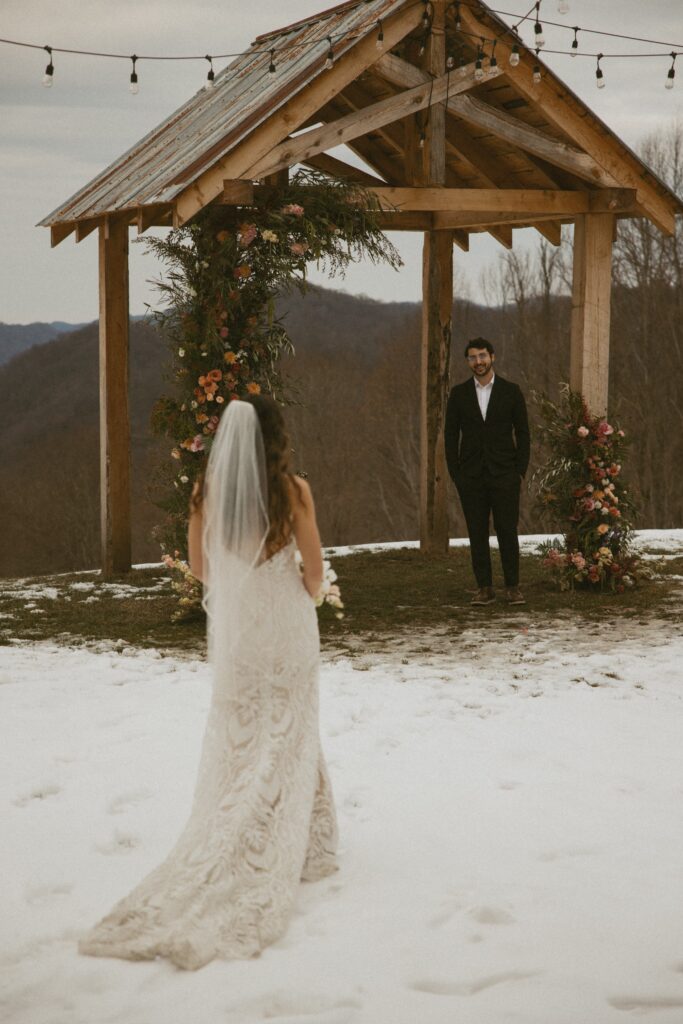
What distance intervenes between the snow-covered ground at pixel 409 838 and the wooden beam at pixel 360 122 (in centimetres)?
354

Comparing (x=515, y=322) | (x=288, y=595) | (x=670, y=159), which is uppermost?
(x=670, y=159)

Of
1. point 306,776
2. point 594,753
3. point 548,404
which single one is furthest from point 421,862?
point 548,404

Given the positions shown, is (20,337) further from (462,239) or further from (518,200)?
(518,200)

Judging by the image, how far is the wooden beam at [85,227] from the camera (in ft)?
31.6

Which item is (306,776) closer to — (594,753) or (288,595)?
(288,595)

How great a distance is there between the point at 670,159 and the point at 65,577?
70.0 ft

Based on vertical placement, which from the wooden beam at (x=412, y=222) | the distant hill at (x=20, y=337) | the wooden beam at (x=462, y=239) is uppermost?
the distant hill at (x=20, y=337)

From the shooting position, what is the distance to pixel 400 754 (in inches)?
195

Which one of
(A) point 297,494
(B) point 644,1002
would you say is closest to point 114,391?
(A) point 297,494

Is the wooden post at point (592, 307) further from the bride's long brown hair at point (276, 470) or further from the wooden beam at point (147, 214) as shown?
the bride's long brown hair at point (276, 470)

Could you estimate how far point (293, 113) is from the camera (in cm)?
743

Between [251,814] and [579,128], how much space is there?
6.91m

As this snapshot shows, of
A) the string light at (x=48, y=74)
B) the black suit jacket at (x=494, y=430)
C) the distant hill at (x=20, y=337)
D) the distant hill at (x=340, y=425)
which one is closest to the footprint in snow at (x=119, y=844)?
the black suit jacket at (x=494, y=430)

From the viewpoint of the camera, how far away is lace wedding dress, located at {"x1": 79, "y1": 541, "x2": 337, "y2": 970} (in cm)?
314
